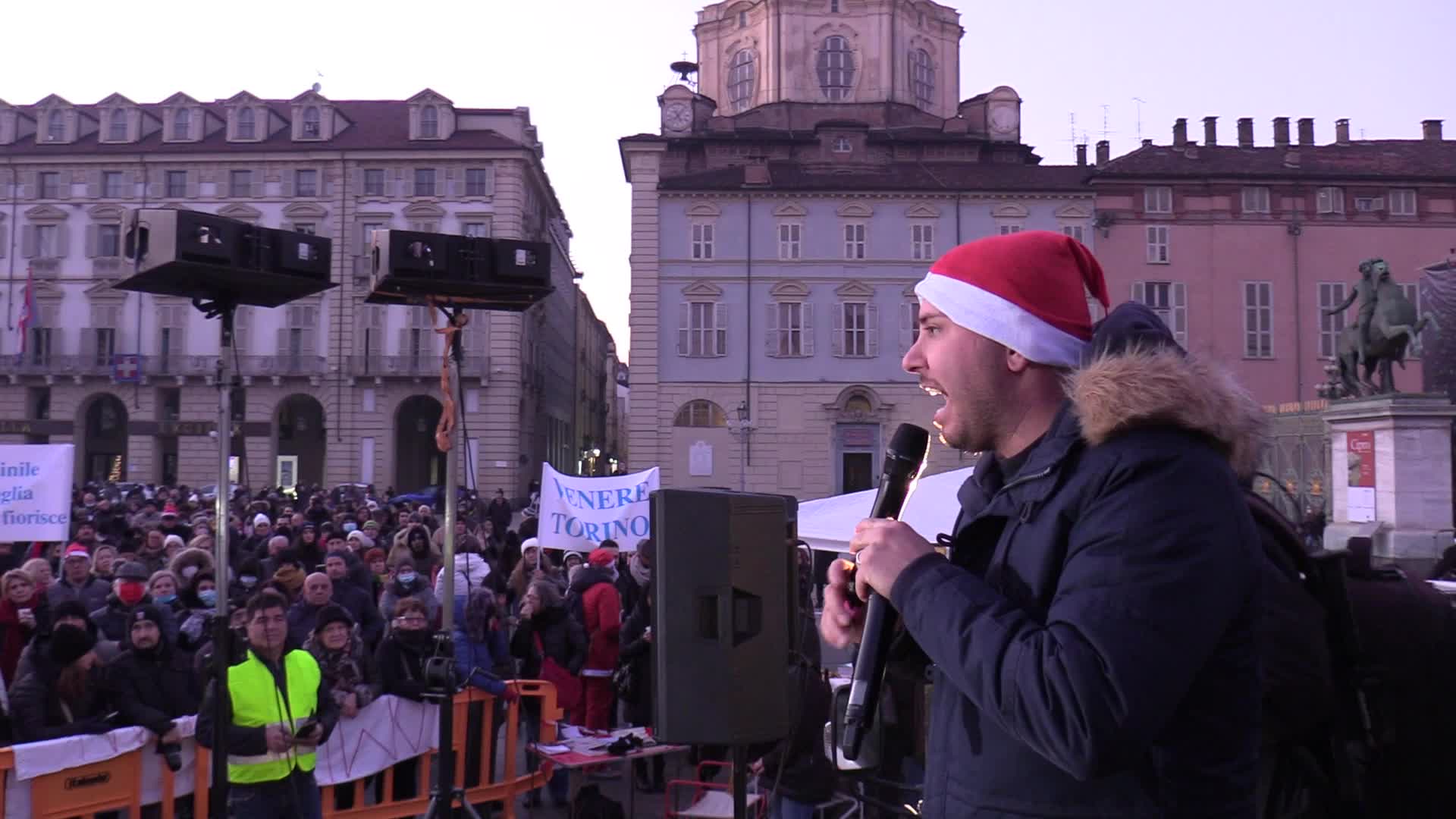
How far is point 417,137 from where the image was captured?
1956 inches

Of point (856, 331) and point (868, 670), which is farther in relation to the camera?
point (856, 331)

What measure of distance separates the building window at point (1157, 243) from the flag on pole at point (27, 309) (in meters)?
44.1

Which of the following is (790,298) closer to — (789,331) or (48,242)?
(789,331)

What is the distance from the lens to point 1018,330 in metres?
1.72

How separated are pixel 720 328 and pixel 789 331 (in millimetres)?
2467

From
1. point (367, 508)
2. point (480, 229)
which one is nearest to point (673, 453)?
point (480, 229)

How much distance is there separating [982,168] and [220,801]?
42.0 metres

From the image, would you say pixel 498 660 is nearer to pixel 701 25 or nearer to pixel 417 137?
pixel 417 137

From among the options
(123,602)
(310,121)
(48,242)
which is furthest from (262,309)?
(123,602)

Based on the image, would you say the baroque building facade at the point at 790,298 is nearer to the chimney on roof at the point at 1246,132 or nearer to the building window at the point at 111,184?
the chimney on roof at the point at 1246,132

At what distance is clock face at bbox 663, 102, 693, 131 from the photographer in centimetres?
4712

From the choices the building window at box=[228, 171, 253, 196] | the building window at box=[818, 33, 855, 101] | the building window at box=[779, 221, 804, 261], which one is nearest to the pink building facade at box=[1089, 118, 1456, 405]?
the building window at box=[779, 221, 804, 261]

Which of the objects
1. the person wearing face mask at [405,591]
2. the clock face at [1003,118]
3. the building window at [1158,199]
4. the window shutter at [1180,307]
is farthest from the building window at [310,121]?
the person wearing face mask at [405,591]

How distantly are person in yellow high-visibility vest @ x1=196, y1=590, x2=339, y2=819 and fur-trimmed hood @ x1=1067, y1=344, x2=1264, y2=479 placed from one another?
5194 millimetres
